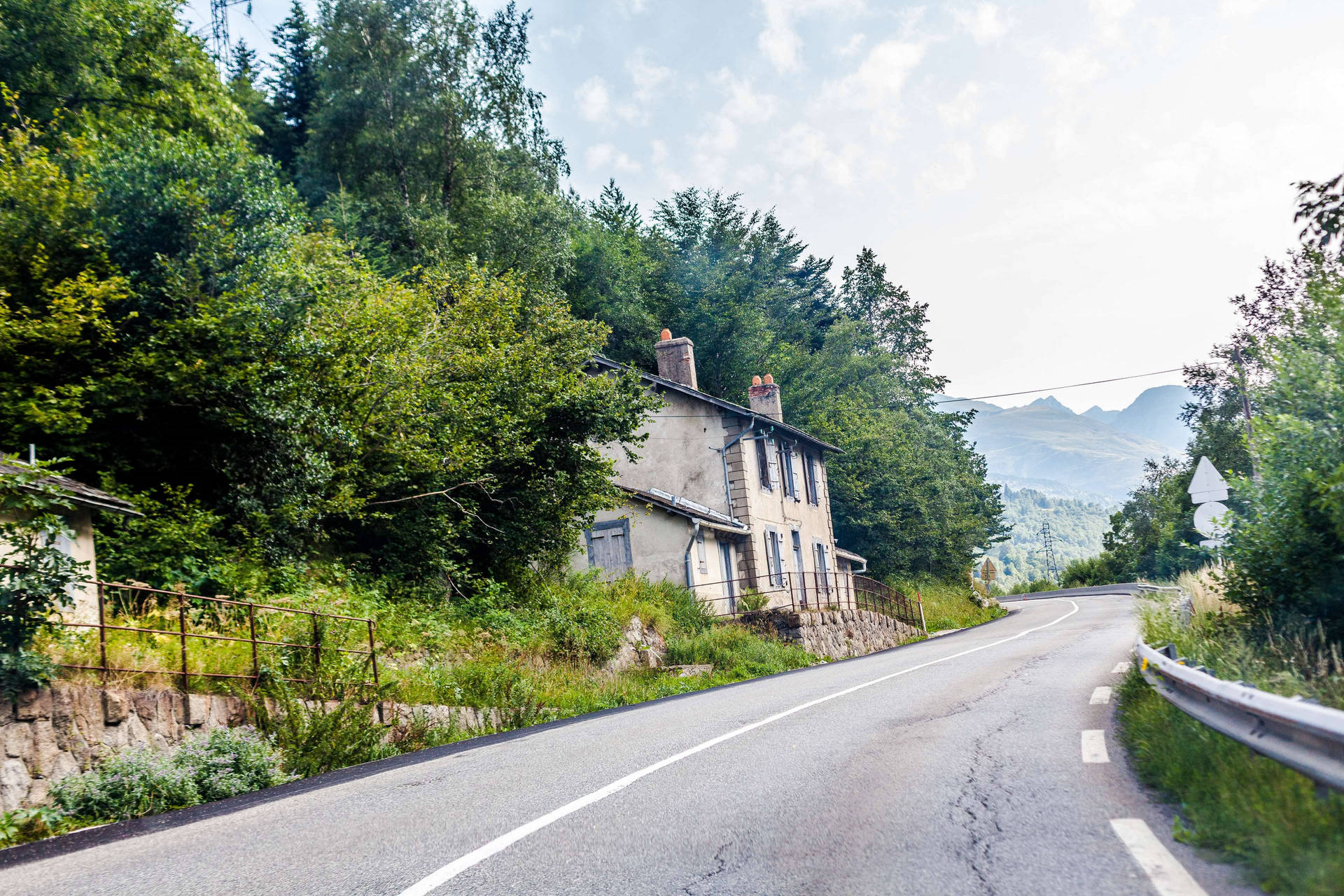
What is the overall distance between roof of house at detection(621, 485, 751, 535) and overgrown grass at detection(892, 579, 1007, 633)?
1425 cm

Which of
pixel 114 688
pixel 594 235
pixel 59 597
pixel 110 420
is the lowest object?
pixel 114 688

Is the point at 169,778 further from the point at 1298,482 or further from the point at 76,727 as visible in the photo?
the point at 1298,482

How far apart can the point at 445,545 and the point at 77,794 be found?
11497 millimetres

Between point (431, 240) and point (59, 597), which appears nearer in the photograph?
point (59, 597)

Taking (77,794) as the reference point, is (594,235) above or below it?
above

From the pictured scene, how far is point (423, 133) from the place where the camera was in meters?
33.3

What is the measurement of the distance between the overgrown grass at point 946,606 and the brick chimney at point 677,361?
50.5 ft

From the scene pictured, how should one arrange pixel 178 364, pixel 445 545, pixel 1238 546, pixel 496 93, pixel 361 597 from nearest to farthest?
pixel 1238 546
pixel 178 364
pixel 361 597
pixel 445 545
pixel 496 93

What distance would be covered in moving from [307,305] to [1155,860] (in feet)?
49.2

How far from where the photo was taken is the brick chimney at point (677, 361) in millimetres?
33375

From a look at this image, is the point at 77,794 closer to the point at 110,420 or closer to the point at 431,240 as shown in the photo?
the point at 110,420

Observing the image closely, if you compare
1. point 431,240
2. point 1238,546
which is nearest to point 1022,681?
point 1238,546

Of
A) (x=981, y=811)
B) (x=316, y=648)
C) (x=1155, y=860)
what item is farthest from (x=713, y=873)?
(x=316, y=648)

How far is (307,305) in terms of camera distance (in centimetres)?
1627
